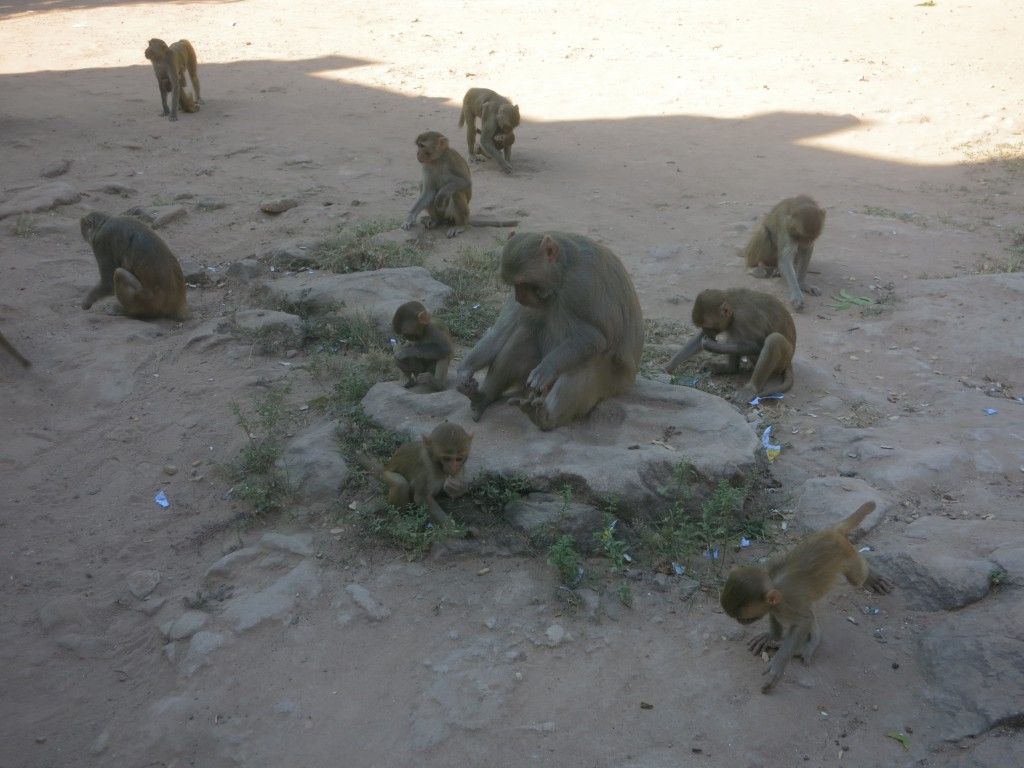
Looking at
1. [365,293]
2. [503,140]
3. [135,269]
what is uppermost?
[503,140]

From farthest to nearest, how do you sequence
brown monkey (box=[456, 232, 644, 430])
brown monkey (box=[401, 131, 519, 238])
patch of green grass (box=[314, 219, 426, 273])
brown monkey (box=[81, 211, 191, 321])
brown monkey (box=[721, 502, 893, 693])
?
brown monkey (box=[401, 131, 519, 238])
patch of green grass (box=[314, 219, 426, 273])
brown monkey (box=[81, 211, 191, 321])
brown monkey (box=[456, 232, 644, 430])
brown monkey (box=[721, 502, 893, 693])

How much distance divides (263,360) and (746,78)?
40.7 ft

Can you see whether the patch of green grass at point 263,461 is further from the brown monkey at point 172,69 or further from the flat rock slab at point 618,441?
the brown monkey at point 172,69

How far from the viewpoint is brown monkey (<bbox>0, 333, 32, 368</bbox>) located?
7.22 m

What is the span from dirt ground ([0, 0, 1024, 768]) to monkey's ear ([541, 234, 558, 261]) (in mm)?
1900

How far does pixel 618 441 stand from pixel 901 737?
2.42 metres

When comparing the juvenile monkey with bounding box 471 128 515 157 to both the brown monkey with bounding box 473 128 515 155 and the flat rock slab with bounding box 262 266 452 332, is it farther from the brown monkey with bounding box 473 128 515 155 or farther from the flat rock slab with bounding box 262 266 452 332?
the flat rock slab with bounding box 262 266 452 332

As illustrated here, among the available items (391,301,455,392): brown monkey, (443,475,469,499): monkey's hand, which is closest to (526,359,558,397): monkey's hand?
(443,475,469,499): monkey's hand

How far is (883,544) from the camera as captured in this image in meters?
5.18

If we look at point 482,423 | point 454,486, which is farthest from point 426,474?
point 482,423

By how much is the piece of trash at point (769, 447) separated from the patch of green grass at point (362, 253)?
4717 millimetres

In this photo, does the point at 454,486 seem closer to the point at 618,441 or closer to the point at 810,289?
the point at 618,441

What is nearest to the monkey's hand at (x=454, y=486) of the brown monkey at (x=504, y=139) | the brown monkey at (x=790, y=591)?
the brown monkey at (x=790, y=591)

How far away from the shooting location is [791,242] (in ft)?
31.3
